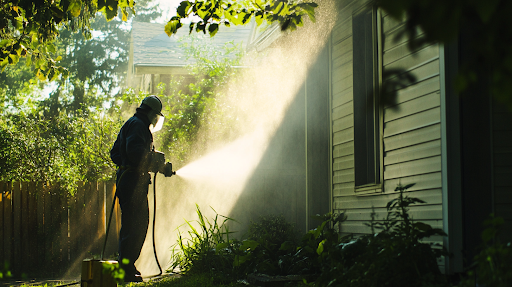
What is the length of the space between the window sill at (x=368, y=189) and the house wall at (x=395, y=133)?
1.2 inches

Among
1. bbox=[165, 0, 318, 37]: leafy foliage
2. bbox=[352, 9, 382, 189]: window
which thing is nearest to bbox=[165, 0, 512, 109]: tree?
bbox=[165, 0, 318, 37]: leafy foliage

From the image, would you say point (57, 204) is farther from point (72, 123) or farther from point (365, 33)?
point (365, 33)

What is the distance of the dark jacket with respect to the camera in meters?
5.39

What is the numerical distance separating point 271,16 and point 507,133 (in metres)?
2.48

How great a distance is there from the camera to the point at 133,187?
5543 millimetres

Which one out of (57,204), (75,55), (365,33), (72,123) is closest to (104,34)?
(75,55)

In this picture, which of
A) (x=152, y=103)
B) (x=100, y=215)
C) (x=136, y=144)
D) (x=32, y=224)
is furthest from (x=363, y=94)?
(x=32, y=224)

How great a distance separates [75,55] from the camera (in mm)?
27312

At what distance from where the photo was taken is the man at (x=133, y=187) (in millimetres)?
5414

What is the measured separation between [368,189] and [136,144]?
2.65 m

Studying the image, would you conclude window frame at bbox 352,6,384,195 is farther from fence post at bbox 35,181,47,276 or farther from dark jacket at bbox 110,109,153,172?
fence post at bbox 35,181,47,276

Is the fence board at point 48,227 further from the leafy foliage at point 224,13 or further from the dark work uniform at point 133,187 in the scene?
the leafy foliage at point 224,13

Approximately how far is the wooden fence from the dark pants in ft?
8.79

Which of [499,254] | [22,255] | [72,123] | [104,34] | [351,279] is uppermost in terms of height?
[104,34]
